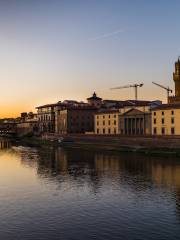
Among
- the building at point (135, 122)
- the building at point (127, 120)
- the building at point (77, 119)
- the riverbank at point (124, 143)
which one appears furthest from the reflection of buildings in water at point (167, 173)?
the building at point (77, 119)

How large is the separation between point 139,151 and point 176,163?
22.0 m

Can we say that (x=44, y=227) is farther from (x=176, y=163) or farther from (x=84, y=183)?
(x=176, y=163)

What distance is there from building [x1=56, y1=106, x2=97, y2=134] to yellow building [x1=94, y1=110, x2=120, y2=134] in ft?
70.5

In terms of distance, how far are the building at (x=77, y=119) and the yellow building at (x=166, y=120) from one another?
160 feet

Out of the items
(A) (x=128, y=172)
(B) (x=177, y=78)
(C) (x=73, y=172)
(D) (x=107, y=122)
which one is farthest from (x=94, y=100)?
(A) (x=128, y=172)

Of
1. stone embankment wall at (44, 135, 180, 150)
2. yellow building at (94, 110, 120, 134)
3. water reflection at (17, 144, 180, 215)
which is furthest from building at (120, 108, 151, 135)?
water reflection at (17, 144, 180, 215)

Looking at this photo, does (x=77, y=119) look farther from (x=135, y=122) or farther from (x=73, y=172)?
(x=73, y=172)

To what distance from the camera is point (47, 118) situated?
168 m

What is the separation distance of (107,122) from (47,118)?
54718 millimetres

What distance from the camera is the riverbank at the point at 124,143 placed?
7788cm

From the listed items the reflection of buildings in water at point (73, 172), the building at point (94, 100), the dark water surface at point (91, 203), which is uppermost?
the building at point (94, 100)

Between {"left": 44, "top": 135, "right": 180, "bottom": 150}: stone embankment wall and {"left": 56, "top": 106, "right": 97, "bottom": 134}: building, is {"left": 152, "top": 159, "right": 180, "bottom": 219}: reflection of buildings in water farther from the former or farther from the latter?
{"left": 56, "top": 106, "right": 97, "bottom": 134}: building

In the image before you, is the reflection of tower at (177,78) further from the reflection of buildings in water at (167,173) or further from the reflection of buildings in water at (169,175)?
the reflection of buildings in water at (167,173)

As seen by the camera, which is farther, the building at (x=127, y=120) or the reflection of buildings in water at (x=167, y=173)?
the building at (x=127, y=120)
